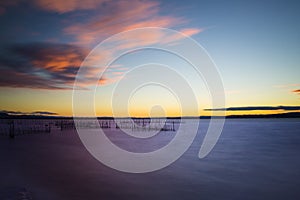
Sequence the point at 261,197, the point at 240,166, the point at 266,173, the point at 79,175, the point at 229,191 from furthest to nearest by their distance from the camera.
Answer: the point at 240,166, the point at 266,173, the point at 79,175, the point at 229,191, the point at 261,197

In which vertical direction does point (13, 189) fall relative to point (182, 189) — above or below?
above

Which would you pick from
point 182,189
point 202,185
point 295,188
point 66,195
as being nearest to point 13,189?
point 66,195

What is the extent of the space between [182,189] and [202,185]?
56.6 inches

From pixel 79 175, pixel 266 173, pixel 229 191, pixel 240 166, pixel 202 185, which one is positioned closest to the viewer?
pixel 229 191

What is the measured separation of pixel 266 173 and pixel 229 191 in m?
5.69

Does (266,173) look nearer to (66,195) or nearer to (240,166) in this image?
(240,166)

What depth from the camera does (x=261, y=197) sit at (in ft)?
34.0

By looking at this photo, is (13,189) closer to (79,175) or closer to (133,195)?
(79,175)

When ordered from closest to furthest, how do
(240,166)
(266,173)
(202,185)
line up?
(202,185) → (266,173) → (240,166)

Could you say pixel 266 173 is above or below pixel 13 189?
below

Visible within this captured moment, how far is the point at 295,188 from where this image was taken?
11.7 m

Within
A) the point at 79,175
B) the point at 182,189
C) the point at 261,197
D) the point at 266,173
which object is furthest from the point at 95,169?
the point at 266,173

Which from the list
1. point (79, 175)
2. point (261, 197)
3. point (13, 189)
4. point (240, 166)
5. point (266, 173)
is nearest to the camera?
point (13, 189)

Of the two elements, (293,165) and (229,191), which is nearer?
(229,191)
